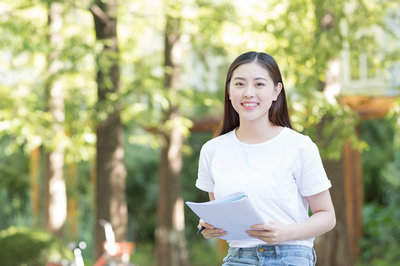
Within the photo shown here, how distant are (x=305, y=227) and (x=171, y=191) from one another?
30.1 feet

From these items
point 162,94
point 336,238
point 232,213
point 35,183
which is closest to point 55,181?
point 35,183

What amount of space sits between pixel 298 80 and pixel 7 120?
3.86m

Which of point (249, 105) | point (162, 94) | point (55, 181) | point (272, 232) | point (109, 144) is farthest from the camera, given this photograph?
point (55, 181)

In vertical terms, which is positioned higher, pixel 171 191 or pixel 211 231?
pixel 211 231

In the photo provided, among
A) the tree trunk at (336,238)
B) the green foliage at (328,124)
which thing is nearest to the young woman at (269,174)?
the green foliage at (328,124)

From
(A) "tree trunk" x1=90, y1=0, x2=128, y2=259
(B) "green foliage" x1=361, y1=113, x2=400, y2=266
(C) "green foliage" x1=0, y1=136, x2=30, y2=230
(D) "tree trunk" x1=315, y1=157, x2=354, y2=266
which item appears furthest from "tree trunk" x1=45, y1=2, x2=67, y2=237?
(B) "green foliage" x1=361, y1=113, x2=400, y2=266

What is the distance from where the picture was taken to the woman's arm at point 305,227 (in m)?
2.56

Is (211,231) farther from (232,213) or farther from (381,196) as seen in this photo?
(381,196)

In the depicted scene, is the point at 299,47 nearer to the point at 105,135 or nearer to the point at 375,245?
the point at 105,135

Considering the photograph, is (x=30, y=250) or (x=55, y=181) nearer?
(x=30, y=250)

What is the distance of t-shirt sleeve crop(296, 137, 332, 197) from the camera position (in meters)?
2.68

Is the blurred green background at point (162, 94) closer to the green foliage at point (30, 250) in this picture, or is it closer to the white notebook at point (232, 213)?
the green foliage at point (30, 250)

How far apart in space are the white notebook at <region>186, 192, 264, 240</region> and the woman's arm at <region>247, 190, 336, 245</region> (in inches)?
1.6

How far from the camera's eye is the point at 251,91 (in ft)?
9.01
